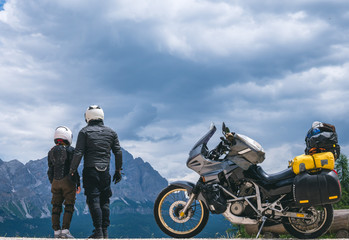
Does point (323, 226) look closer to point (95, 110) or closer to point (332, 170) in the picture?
point (332, 170)

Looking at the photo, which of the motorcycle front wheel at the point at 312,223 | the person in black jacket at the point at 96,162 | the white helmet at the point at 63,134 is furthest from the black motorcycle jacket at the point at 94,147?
the motorcycle front wheel at the point at 312,223

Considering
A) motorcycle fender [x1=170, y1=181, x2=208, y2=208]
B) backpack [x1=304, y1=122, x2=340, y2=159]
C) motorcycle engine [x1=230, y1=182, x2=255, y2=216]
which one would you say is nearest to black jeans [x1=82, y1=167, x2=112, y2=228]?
motorcycle fender [x1=170, y1=181, x2=208, y2=208]

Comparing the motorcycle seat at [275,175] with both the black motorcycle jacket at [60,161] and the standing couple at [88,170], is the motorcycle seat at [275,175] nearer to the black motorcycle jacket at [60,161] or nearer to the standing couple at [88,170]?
the standing couple at [88,170]

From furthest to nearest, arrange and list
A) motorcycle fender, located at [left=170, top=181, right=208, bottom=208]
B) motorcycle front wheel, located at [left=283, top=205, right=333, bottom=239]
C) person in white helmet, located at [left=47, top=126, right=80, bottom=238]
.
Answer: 1. person in white helmet, located at [left=47, top=126, right=80, bottom=238]
2. motorcycle fender, located at [left=170, top=181, right=208, bottom=208]
3. motorcycle front wheel, located at [left=283, top=205, right=333, bottom=239]

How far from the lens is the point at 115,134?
9164mm

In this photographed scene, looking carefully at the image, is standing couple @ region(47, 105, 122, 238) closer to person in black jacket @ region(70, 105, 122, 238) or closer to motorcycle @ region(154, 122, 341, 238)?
person in black jacket @ region(70, 105, 122, 238)

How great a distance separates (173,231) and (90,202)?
1.83 meters

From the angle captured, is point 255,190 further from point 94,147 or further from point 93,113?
point 93,113

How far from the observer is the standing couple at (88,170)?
8562mm

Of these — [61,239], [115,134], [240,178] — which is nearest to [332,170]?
[240,178]

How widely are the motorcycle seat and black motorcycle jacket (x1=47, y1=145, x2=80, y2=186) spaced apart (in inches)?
156

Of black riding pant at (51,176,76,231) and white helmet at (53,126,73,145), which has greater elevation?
white helmet at (53,126,73,145)

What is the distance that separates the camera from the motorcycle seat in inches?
317

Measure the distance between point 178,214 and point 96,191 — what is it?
69.7 inches
